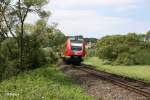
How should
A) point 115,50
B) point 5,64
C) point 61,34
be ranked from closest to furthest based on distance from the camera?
1. point 5,64
2. point 115,50
3. point 61,34

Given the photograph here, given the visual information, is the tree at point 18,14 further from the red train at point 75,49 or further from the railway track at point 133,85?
the railway track at point 133,85

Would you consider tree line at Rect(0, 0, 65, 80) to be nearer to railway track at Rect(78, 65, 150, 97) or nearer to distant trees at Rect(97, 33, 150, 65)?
distant trees at Rect(97, 33, 150, 65)

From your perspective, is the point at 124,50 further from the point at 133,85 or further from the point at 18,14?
the point at 133,85

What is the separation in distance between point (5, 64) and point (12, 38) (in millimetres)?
6230

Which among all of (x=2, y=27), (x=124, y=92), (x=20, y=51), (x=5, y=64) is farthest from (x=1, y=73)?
(x=124, y=92)

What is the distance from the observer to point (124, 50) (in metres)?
56.0

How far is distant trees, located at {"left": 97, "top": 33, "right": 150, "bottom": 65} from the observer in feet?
176

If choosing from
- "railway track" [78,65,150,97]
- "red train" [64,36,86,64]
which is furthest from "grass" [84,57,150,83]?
"red train" [64,36,86,64]

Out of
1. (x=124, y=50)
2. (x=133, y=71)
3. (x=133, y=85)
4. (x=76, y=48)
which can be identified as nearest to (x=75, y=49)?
(x=76, y=48)

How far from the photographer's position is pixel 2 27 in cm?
5362

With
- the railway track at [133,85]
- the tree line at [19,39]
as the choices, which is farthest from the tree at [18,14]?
the railway track at [133,85]

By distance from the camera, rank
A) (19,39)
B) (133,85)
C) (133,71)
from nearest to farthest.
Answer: (133,85)
(133,71)
(19,39)

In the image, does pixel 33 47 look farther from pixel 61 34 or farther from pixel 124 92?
pixel 61 34

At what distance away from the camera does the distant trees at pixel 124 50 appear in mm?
53625
